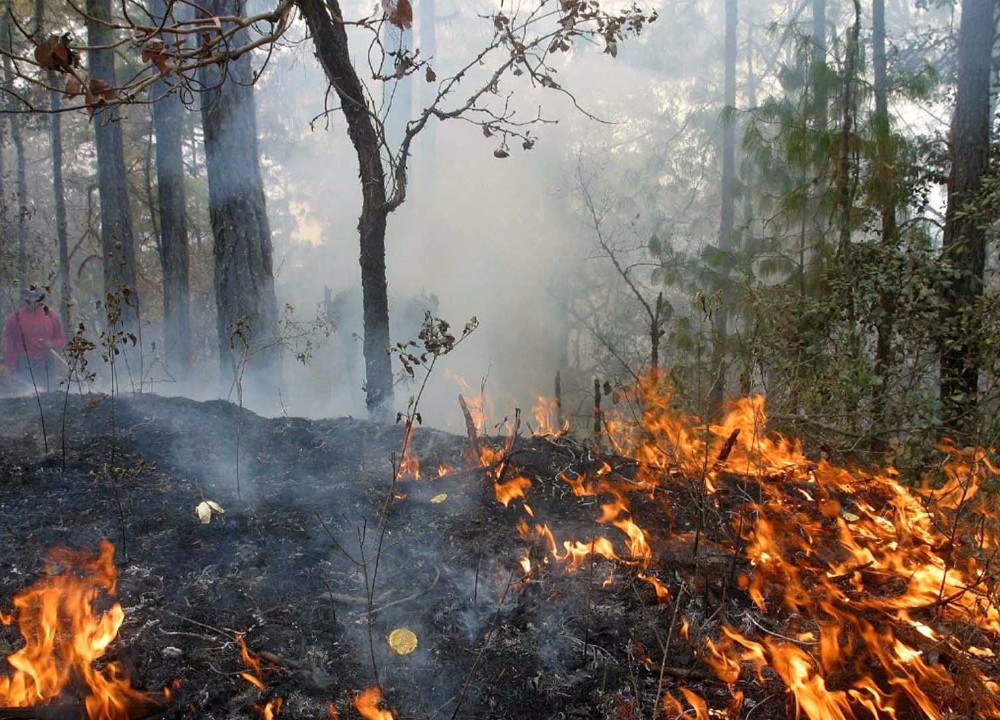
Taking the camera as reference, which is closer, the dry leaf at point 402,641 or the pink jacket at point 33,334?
the dry leaf at point 402,641

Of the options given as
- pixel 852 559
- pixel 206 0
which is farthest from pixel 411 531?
pixel 206 0

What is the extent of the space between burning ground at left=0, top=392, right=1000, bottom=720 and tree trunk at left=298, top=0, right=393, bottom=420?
1.02 m

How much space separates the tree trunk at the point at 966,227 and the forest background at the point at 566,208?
0.10 feet

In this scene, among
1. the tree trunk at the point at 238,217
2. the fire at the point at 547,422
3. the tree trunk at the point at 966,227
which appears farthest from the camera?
the tree trunk at the point at 238,217

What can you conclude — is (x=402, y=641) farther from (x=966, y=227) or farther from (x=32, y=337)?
(x=32, y=337)

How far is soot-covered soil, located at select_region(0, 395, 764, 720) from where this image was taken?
9.04 ft

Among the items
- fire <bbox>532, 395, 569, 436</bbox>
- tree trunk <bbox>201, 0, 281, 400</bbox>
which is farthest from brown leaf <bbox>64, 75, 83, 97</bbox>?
tree trunk <bbox>201, 0, 281, 400</bbox>

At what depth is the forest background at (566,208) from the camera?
580 centimetres

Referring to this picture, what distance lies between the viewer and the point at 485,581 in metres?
3.50

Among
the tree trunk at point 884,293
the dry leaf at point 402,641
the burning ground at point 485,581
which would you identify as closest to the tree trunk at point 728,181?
the tree trunk at point 884,293

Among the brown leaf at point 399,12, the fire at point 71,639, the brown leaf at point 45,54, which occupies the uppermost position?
the brown leaf at point 399,12

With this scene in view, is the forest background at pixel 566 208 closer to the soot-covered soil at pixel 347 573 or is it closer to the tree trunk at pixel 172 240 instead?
the tree trunk at pixel 172 240

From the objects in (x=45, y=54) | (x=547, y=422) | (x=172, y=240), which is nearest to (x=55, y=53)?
(x=45, y=54)

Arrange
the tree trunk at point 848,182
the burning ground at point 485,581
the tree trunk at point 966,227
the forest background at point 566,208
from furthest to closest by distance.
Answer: the tree trunk at point 848,182 < the tree trunk at point 966,227 < the forest background at point 566,208 < the burning ground at point 485,581
